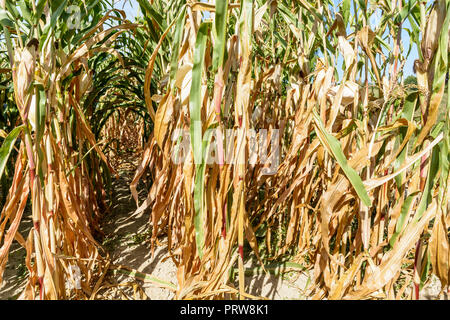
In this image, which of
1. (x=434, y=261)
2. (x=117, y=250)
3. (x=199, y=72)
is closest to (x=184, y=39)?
(x=199, y=72)

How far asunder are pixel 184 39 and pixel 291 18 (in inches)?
16.4

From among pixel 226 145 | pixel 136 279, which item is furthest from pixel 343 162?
pixel 136 279

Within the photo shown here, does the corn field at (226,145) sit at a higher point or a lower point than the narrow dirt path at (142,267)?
higher

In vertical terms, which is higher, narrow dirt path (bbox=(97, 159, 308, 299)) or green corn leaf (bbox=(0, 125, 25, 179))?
green corn leaf (bbox=(0, 125, 25, 179))

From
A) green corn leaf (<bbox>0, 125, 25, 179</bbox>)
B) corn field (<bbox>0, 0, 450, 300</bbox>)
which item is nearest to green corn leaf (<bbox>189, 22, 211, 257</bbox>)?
corn field (<bbox>0, 0, 450, 300</bbox>)

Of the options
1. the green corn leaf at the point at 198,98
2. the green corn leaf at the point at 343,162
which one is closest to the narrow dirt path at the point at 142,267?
the green corn leaf at the point at 198,98

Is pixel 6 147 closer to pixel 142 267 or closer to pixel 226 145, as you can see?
pixel 226 145

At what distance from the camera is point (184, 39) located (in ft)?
2.61

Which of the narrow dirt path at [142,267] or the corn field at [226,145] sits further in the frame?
the narrow dirt path at [142,267]

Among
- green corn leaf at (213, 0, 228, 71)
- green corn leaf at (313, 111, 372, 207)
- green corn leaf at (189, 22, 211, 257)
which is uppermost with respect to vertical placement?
green corn leaf at (213, 0, 228, 71)

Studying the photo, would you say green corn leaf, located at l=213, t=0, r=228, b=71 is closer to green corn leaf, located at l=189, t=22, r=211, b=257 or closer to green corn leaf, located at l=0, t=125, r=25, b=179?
green corn leaf, located at l=189, t=22, r=211, b=257

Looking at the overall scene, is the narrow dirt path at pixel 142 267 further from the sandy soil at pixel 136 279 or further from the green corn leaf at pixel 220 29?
the green corn leaf at pixel 220 29

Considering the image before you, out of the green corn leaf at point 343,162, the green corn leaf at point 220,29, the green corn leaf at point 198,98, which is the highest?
the green corn leaf at point 220,29

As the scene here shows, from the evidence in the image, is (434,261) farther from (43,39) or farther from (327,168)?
(43,39)
